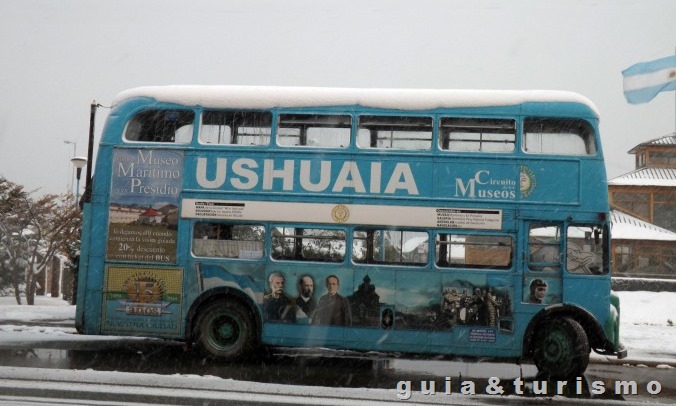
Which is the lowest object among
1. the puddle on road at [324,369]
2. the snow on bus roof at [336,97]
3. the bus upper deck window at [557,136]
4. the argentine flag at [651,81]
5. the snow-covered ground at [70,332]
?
the puddle on road at [324,369]

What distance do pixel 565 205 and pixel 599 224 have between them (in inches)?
22.7

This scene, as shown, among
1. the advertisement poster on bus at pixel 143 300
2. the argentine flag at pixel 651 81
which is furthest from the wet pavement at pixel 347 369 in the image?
the argentine flag at pixel 651 81

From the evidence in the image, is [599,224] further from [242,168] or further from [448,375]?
[242,168]

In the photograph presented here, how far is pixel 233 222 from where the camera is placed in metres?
10.8

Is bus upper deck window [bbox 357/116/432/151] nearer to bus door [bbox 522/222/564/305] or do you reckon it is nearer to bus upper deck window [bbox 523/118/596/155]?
bus upper deck window [bbox 523/118/596/155]

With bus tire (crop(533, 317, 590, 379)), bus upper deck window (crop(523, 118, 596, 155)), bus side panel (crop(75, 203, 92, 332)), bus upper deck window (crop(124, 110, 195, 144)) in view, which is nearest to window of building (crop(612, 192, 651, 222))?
bus upper deck window (crop(523, 118, 596, 155))

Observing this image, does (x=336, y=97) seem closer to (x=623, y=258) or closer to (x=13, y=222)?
(x=13, y=222)

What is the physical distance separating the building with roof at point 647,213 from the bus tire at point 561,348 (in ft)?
92.9

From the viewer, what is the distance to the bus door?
1020 centimetres

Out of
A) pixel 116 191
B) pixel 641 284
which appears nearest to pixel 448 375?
pixel 116 191

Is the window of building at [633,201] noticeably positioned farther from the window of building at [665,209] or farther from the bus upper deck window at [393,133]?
the bus upper deck window at [393,133]

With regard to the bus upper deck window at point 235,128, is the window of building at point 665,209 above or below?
above

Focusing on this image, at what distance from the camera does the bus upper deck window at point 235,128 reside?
10844mm

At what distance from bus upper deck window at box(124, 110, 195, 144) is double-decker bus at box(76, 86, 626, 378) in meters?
0.02
